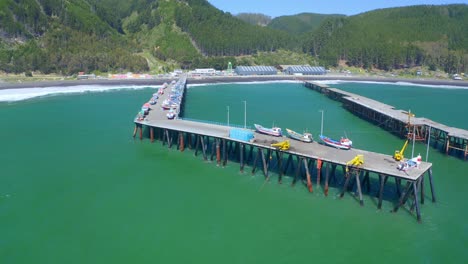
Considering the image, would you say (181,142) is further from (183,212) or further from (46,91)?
(46,91)

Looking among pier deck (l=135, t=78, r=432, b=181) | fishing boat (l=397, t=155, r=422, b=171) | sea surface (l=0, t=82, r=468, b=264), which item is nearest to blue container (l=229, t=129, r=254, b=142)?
Result: pier deck (l=135, t=78, r=432, b=181)

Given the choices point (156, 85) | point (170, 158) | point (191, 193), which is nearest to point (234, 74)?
point (156, 85)

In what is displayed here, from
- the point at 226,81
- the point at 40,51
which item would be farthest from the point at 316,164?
the point at 40,51

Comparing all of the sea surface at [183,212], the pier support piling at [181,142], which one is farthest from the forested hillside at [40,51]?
the pier support piling at [181,142]

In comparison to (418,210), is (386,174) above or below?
above

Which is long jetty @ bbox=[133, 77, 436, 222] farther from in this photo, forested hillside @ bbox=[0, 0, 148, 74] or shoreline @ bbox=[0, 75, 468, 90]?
forested hillside @ bbox=[0, 0, 148, 74]

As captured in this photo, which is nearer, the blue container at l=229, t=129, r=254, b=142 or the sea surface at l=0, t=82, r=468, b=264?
the sea surface at l=0, t=82, r=468, b=264

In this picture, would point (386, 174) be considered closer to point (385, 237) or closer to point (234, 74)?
point (385, 237)
